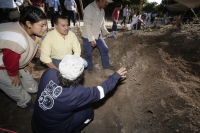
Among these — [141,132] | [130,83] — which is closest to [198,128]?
[141,132]

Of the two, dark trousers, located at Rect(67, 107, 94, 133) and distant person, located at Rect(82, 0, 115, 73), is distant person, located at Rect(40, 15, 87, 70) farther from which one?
dark trousers, located at Rect(67, 107, 94, 133)

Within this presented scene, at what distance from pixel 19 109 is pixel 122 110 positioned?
7.54 ft

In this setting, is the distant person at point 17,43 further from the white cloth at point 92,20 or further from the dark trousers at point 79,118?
the white cloth at point 92,20

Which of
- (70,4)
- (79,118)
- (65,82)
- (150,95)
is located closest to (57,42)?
(65,82)

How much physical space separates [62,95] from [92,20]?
2.44 m

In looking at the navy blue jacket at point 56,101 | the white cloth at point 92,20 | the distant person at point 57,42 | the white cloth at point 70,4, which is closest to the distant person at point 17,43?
the distant person at point 57,42

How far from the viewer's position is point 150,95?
3.07m

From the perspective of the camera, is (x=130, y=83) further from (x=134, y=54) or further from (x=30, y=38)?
(x=30, y=38)

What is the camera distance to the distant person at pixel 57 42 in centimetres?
243

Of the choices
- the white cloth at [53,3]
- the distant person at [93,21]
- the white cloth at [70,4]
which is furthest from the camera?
the white cloth at [70,4]

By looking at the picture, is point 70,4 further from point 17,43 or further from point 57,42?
point 17,43

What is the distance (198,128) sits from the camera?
84.7 inches

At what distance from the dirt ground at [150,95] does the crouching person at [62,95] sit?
1185 mm

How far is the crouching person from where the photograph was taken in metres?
1.45
